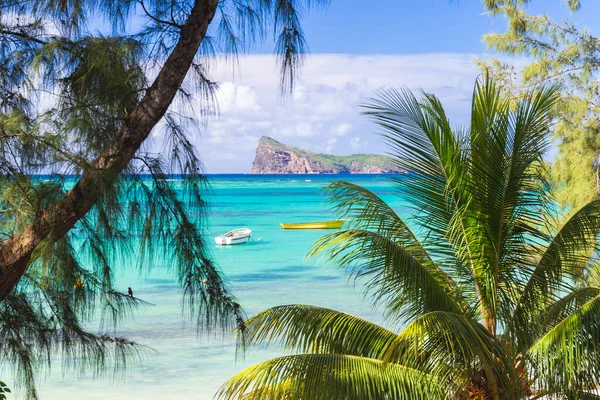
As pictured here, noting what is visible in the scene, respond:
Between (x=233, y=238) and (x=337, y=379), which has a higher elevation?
(x=337, y=379)

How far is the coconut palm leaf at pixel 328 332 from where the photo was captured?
4891 mm

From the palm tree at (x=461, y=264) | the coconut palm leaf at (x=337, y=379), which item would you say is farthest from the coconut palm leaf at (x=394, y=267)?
the coconut palm leaf at (x=337, y=379)

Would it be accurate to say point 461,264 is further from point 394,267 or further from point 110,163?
point 110,163

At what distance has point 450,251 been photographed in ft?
18.2

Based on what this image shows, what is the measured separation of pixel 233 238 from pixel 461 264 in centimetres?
2213

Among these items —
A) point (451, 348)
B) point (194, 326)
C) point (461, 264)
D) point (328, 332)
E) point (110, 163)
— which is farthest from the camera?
point (194, 326)

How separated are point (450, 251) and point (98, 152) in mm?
3136

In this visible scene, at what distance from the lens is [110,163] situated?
323 centimetres

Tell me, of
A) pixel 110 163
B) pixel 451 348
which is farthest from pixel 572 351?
pixel 110 163

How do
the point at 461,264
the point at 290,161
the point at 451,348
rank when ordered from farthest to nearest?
1. the point at 290,161
2. the point at 461,264
3. the point at 451,348

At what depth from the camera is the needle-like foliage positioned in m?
3.23

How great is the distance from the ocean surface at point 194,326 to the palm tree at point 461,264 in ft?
1.06

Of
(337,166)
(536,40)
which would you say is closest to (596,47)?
(536,40)

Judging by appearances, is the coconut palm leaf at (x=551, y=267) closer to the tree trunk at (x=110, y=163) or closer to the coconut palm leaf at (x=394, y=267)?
the coconut palm leaf at (x=394, y=267)
